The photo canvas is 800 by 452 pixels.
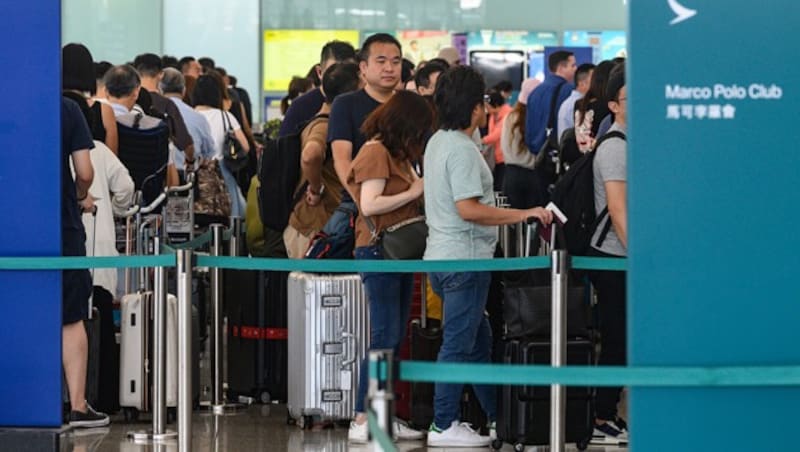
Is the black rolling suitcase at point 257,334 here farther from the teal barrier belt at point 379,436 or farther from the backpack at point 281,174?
the teal barrier belt at point 379,436

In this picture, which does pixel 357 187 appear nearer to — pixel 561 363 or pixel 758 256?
pixel 561 363

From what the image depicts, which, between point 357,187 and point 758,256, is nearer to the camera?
point 758,256

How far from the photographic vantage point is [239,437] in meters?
8.14

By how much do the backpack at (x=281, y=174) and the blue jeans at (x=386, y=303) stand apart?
949mm

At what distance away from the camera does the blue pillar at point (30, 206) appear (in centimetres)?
668

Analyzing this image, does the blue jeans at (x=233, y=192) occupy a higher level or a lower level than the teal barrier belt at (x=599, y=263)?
higher

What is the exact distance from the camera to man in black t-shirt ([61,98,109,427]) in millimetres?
7590

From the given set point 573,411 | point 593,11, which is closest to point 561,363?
point 573,411

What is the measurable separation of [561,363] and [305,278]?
1.59 metres

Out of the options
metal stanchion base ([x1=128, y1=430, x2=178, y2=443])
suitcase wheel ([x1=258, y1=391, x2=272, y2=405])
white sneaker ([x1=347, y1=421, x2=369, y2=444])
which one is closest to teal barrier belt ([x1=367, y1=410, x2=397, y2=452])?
white sneaker ([x1=347, y1=421, x2=369, y2=444])

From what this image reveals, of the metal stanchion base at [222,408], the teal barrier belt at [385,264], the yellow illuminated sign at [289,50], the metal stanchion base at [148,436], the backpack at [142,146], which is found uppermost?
the yellow illuminated sign at [289,50]

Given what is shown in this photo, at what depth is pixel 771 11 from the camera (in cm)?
484

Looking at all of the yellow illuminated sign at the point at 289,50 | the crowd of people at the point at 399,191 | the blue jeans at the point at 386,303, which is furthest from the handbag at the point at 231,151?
the yellow illuminated sign at the point at 289,50

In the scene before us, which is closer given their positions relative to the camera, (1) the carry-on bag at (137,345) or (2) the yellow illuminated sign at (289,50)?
(1) the carry-on bag at (137,345)
